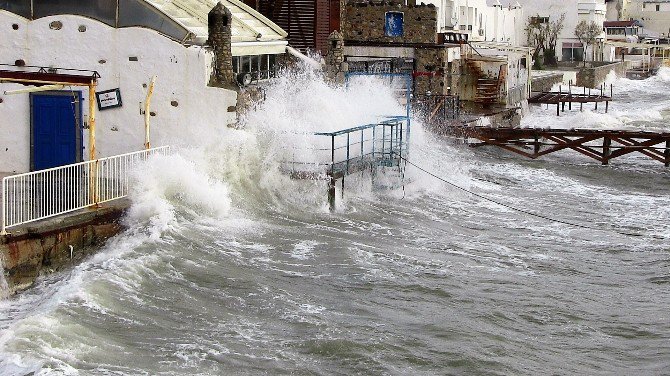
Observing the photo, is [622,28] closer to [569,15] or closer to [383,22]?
[569,15]

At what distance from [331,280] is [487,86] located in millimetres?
28489

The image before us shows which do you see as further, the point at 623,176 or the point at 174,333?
the point at 623,176

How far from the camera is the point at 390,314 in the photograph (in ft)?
49.6

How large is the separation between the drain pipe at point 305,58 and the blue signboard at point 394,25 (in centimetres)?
1328

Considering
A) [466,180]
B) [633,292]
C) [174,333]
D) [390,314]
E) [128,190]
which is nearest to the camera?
[174,333]

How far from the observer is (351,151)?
25016mm

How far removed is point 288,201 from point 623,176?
41.8 ft

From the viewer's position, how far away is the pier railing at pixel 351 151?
74.0ft

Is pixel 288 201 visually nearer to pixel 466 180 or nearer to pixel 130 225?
pixel 130 225

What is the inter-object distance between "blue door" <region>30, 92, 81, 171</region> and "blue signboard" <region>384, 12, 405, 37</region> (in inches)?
826

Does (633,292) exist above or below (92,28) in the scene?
below

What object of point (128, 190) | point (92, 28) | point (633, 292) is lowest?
point (633, 292)

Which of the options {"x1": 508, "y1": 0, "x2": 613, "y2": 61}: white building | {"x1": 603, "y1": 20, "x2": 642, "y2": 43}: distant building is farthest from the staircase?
{"x1": 603, "y1": 20, "x2": 642, "y2": 43}: distant building

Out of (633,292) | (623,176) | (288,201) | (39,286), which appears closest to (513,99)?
(623,176)
